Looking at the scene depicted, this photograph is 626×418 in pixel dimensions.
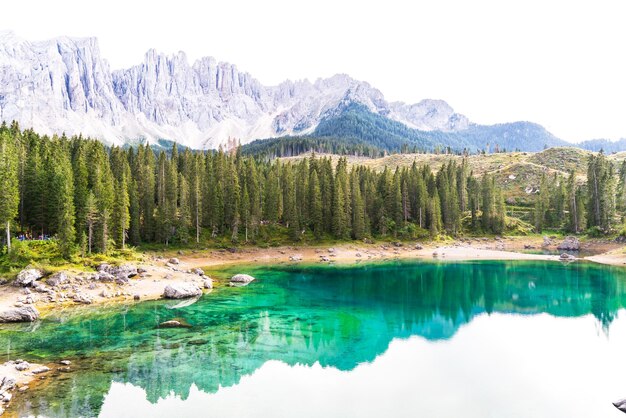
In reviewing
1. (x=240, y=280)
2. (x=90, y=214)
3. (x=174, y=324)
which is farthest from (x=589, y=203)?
(x=90, y=214)

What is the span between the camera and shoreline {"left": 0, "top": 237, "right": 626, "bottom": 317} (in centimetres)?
4553

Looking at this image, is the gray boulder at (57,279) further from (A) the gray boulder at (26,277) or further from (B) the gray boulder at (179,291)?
(B) the gray boulder at (179,291)

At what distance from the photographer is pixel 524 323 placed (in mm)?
42250

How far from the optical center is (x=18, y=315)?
39.0 meters

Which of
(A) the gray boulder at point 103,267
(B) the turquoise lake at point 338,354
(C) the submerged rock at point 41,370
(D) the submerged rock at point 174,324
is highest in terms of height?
(A) the gray boulder at point 103,267

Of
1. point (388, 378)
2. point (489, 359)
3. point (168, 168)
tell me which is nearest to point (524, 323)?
point (489, 359)

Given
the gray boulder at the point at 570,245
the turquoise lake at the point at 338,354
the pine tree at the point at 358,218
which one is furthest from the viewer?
the pine tree at the point at 358,218

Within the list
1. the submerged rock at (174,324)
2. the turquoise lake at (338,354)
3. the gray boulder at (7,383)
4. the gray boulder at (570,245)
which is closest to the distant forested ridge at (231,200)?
the gray boulder at (570,245)

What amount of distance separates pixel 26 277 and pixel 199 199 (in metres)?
47.8

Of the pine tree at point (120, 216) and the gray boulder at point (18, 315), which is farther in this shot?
the pine tree at point (120, 216)

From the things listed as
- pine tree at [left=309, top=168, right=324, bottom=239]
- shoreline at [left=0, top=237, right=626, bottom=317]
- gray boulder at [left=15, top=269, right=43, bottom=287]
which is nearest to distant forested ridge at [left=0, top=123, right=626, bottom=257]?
pine tree at [left=309, top=168, right=324, bottom=239]

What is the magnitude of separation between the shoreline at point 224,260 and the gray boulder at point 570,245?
5.82 ft

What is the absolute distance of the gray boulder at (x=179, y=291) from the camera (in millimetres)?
49688

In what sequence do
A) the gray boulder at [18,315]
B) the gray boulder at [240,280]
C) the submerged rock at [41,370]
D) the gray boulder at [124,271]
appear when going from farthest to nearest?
the gray boulder at [240,280]
the gray boulder at [124,271]
the gray boulder at [18,315]
the submerged rock at [41,370]
